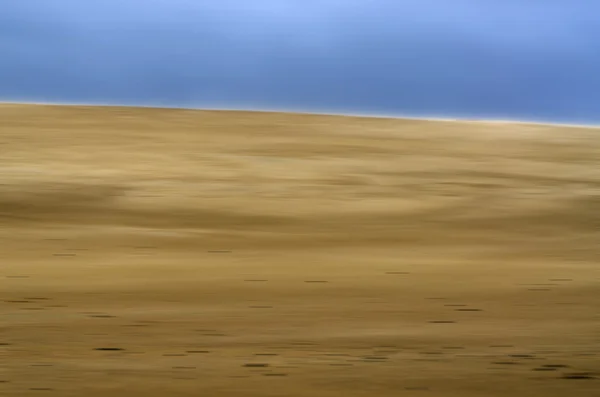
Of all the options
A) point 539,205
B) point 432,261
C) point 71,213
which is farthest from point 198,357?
point 539,205

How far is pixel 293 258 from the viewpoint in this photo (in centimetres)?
769

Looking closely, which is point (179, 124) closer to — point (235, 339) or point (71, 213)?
point (71, 213)

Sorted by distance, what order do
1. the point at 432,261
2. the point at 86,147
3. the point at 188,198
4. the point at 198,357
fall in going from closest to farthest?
the point at 198,357 → the point at 432,261 → the point at 188,198 → the point at 86,147

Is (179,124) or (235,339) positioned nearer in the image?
(235,339)

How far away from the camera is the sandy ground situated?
13.4ft

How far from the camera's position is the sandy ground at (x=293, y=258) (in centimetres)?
408

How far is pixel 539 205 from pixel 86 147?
7.58 meters

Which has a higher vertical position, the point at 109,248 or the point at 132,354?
the point at 109,248

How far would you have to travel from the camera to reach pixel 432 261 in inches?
302

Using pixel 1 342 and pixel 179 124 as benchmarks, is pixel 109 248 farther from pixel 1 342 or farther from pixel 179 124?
pixel 179 124

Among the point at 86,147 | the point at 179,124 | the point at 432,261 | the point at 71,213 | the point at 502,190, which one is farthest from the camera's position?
the point at 179,124

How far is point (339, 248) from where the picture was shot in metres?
8.38

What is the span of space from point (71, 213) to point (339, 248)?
3.54 m

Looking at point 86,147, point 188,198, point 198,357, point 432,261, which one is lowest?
point 198,357
